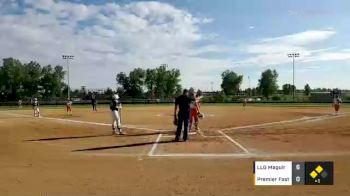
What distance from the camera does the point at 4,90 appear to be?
97.7 metres

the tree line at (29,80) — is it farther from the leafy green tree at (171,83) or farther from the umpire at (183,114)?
the umpire at (183,114)

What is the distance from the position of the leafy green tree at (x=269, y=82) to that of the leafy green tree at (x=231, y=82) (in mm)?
10367

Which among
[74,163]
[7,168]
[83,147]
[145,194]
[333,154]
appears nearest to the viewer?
[145,194]

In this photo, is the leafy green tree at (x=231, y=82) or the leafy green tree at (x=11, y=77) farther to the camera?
the leafy green tree at (x=231, y=82)

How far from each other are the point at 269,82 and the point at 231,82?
13.8 m

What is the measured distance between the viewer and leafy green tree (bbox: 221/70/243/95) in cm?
12331

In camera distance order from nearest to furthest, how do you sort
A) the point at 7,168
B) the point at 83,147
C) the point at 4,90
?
1. the point at 7,168
2. the point at 83,147
3. the point at 4,90

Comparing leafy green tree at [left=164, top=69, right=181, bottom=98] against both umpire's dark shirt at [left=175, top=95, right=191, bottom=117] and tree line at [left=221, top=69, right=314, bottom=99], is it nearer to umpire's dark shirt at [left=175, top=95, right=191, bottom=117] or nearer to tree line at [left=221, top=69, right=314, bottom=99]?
tree line at [left=221, top=69, right=314, bottom=99]

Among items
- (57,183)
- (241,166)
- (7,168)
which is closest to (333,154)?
(241,166)

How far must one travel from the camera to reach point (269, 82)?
11238 centimetres

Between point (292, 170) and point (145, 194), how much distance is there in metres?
2.81

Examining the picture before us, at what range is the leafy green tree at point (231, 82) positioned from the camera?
123 meters

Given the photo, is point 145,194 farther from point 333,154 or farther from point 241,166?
point 333,154
